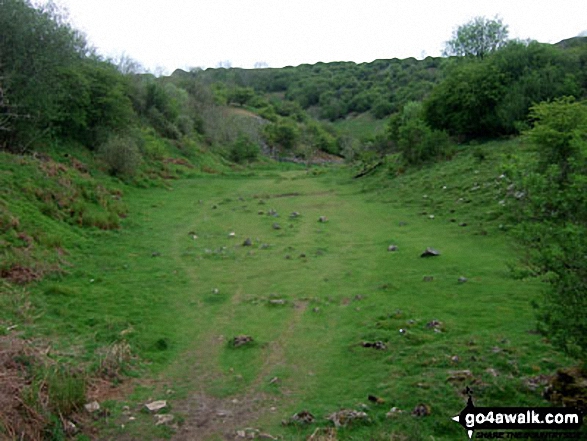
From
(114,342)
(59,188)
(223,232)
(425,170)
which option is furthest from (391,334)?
(425,170)

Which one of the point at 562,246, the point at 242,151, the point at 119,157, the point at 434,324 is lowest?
the point at 434,324

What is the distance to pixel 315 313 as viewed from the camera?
11.0m

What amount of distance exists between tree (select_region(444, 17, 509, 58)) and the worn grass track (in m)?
48.7

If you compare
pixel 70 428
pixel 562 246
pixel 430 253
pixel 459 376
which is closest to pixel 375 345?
pixel 459 376

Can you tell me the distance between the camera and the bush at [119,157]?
31359 mm

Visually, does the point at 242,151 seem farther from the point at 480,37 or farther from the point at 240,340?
the point at 240,340

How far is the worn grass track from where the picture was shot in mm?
6914

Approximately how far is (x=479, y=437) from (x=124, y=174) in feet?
96.6

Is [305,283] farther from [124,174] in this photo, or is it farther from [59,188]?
[124,174]

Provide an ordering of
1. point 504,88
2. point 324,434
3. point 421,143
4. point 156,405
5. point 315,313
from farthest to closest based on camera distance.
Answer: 1. point 504,88
2. point 421,143
3. point 315,313
4. point 156,405
5. point 324,434

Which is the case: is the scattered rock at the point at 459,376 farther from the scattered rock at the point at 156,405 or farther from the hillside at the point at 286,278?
the scattered rock at the point at 156,405

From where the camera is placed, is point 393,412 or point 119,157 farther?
point 119,157

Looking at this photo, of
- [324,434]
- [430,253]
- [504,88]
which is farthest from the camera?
[504,88]

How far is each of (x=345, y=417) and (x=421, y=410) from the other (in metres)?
0.98
